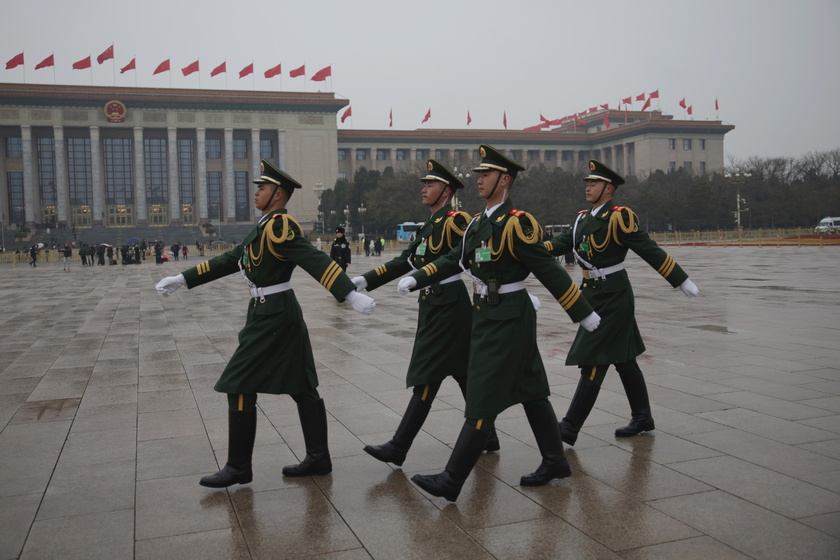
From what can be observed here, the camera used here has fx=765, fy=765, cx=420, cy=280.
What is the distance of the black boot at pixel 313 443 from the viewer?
433 cm

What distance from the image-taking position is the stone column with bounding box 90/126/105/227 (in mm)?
72812

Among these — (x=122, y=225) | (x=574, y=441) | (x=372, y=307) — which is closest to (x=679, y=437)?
(x=574, y=441)

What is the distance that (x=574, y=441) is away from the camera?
15.7ft

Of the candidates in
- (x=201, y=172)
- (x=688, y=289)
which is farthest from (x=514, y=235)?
(x=201, y=172)

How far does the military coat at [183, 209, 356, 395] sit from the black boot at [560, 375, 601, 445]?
5.30 ft

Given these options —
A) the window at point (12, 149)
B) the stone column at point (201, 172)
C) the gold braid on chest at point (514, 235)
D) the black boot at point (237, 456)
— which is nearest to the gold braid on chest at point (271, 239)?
the black boot at point (237, 456)

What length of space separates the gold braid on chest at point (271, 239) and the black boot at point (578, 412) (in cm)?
203

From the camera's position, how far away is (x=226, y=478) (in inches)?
162

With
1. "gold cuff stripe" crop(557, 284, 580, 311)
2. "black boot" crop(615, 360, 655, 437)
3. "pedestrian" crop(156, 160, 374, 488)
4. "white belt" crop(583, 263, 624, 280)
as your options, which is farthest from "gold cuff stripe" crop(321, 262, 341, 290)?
"black boot" crop(615, 360, 655, 437)

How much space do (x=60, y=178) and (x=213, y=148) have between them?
14.9 meters

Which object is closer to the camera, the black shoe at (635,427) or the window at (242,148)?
the black shoe at (635,427)

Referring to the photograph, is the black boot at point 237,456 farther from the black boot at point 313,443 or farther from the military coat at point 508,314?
the military coat at point 508,314

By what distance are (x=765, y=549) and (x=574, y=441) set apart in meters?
1.65

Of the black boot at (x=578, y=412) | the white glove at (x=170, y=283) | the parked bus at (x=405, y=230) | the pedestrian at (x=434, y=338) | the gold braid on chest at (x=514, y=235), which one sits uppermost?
the parked bus at (x=405, y=230)
